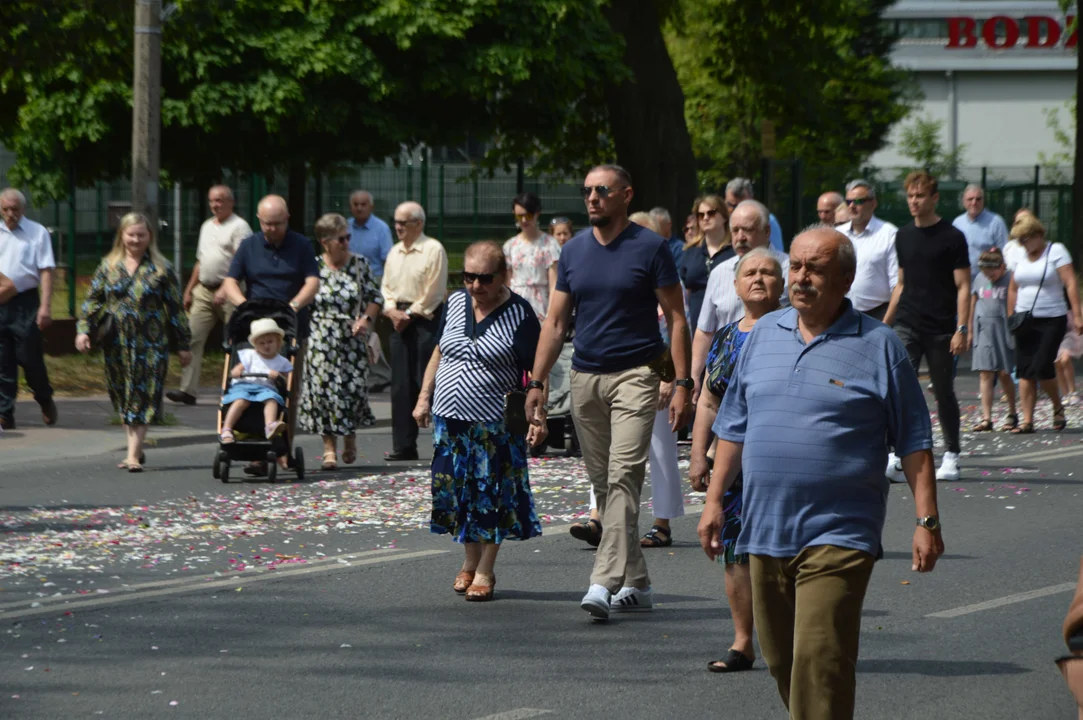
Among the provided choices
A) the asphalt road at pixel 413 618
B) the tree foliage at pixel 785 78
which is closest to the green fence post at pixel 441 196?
the tree foliage at pixel 785 78

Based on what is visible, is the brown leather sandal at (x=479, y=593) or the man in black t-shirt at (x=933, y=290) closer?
the brown leather sandal at (x=479, y=593)

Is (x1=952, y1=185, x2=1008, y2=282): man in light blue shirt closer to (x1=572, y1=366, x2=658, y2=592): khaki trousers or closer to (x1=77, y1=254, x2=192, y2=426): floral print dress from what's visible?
(x1=77, y1=254, x2=192, y2=426): floral print dress

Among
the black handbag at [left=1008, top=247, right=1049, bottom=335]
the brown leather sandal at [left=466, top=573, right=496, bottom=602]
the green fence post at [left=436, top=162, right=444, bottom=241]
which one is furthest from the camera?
the green fence post at [left=436, top=162, right=444, bottom=241]

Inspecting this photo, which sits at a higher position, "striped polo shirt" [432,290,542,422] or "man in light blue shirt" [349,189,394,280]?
"man in light blue shirt" [349,189,394,280]

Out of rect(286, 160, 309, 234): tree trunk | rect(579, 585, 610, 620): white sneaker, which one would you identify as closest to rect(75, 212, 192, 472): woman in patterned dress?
rect(579, 585, 610, 620): white sneaker

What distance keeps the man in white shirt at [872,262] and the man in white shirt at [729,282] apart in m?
3.20

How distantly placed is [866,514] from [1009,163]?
81634 millimetres

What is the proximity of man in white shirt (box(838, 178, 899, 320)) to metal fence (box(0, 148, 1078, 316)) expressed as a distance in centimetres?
997

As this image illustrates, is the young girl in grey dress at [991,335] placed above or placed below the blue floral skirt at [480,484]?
above

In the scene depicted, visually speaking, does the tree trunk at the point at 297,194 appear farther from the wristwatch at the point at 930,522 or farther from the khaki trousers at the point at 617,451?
the wristwatch at the point at 930,522

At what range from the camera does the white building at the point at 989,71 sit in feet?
275

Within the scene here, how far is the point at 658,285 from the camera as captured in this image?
7.73 meters

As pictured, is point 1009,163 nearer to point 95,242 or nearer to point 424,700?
point 95,242

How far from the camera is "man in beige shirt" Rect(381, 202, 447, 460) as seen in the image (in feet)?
42.6
